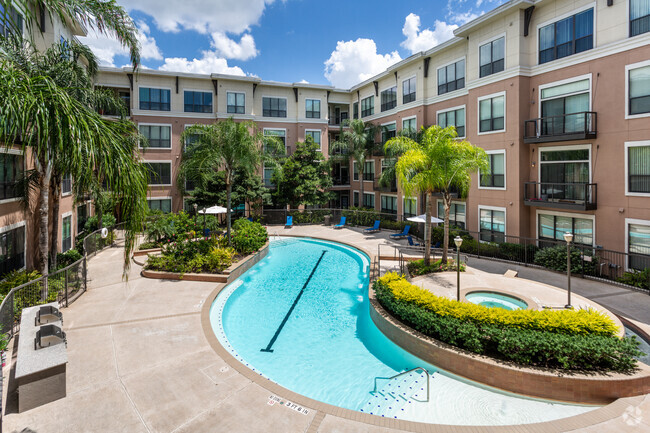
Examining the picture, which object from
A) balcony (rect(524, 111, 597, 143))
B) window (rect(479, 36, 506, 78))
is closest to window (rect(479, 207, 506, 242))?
balcony (rect(524, 111, 597, 143))

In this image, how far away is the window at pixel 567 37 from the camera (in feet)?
53.8

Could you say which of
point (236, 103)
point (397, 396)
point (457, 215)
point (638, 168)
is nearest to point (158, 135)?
point (236, 103)

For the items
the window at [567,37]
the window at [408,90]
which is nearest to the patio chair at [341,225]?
the window at [408,90]

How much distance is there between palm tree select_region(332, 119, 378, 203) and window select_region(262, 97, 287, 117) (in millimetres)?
6611

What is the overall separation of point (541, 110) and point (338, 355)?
54.6ft

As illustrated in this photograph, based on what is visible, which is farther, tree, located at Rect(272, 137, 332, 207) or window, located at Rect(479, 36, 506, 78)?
tree, located at Rect(272, 137, 332, 207)

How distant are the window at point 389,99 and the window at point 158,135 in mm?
18027

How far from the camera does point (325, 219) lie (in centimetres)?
3055

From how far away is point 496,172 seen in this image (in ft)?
66.6

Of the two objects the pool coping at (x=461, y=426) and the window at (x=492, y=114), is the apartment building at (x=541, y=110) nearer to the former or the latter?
the window at (x=492, y=114)

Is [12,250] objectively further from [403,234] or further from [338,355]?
[403,234]

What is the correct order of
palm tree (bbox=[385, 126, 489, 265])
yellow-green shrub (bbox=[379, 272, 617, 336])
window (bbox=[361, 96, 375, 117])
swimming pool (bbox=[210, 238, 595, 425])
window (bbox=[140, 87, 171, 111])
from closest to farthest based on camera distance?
1. swimming pool (bbox=[210, 238, 595, 425])
2. yellow-green shrub (bbox=[379, 272, 617, 336])
3. palm tree (bbox=[385, 126, 489, 265])
4. window (bbox=[140, 87, 171, 111])
5. window (bbox=[361, 96, 375, 117])

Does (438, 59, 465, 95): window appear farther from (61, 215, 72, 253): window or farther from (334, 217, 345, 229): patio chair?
(61, 215, 72, 253): window

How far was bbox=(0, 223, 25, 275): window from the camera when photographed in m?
12.8
